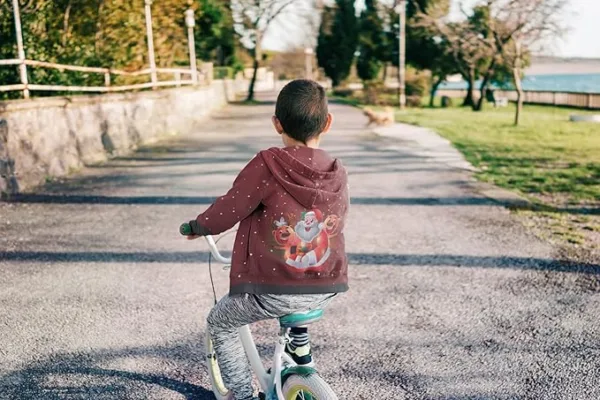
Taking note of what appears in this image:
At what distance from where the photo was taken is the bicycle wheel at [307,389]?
2.35 metres

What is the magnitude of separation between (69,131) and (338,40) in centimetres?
4862

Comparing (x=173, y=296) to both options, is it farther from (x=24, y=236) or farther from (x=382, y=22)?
(x=382, y=22)

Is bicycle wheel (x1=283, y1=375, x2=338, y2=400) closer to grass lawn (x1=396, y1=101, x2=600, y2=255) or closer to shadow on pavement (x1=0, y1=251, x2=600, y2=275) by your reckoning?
shadow on pavement (x1=0, y1=251, x2=600, y2=275)

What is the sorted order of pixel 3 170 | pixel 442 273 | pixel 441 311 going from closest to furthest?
pixel 441 311 → pixel 442 273 → pixel 3 170

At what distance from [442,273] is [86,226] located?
12.3 feet

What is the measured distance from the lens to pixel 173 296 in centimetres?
478

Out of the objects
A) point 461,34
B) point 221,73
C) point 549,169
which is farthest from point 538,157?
point 221,73

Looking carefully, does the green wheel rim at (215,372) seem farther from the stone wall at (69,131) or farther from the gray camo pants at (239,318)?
the stone wall at (69,131)

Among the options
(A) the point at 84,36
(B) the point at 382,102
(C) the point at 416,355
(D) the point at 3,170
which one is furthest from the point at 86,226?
(B) the point at 382,102

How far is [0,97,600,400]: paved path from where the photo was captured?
3.43m

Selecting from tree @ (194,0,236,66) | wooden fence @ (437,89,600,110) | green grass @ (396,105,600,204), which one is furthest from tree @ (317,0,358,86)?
green grass @ (396,105,600,204)

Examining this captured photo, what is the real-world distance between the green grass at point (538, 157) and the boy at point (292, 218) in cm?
660

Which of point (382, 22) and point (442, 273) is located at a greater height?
point (382, 22)

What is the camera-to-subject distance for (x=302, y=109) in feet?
7.87
